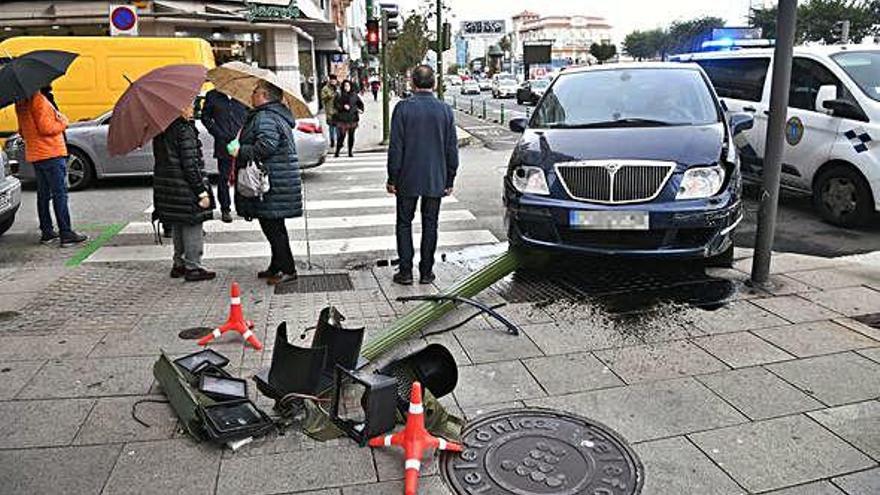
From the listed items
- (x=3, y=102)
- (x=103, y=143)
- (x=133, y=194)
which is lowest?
(x=133, y=194)

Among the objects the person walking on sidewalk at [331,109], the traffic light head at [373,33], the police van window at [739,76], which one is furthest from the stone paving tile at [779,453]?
the traffic light head at [373,33]

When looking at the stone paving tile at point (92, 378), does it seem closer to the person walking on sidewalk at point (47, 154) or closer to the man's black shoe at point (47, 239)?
the person walking on sidewalk at point (47, 154)

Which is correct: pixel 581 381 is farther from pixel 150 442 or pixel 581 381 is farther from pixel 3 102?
pixel 3 102

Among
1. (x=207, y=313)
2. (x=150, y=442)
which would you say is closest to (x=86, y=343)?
(x=207, y=313)

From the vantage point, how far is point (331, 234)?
8.68 meters

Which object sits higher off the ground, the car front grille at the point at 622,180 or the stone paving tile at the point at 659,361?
the car front grille at the point at 622,180

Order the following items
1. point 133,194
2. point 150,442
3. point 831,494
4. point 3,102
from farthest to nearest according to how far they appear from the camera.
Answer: point 133,194 → point 3,102 → point 150,442 → point 831,494

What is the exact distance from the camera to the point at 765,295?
5676 millimetres

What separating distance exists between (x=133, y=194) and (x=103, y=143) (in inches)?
40.8

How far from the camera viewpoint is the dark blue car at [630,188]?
558 centimetres

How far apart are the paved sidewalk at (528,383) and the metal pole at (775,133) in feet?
1.13

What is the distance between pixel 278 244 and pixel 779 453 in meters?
4.35

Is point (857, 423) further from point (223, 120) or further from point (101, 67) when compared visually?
point (101, 67)

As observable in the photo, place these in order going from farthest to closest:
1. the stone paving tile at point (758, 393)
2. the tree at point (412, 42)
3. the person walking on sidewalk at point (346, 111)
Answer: the tree at point (412, 42) < the person walking on sidewalk at point (346, 111) < the stone paving tile at point (758, 393)
